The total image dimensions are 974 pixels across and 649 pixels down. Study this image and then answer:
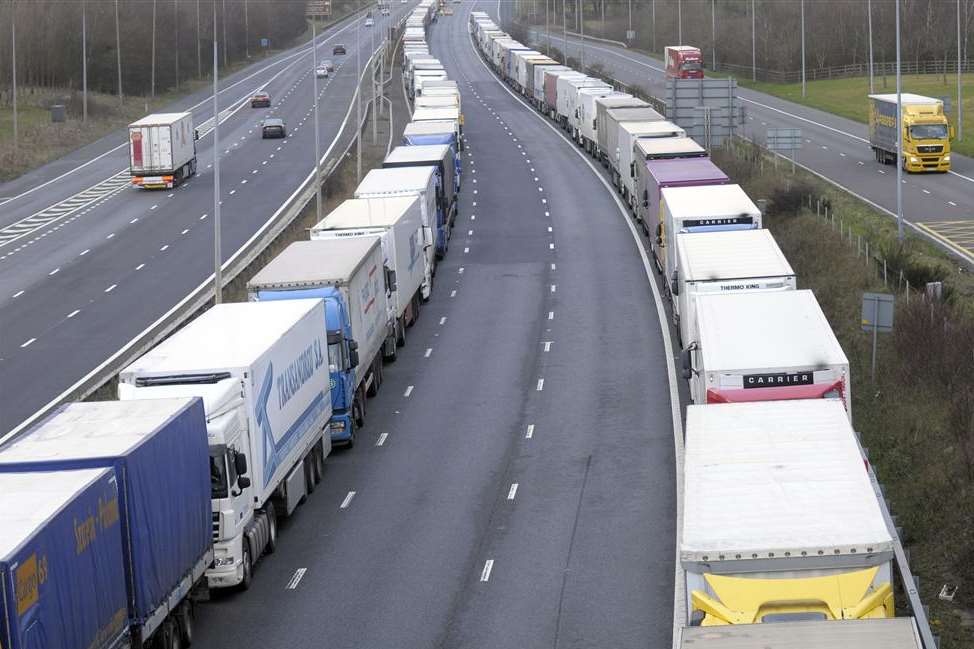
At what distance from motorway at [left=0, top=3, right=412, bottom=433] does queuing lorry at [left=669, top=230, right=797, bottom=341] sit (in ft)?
50.8

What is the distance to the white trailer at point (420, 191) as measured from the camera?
4956 cm

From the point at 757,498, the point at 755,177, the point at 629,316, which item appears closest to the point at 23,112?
the point at 755,177

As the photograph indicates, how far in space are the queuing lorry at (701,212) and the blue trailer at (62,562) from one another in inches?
951

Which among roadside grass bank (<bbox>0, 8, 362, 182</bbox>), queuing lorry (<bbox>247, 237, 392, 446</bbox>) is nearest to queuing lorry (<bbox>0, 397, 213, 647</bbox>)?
queuing lorry (<bbox>247, 237, 392, 446</bbox>)

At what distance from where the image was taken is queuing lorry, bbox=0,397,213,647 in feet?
61.6

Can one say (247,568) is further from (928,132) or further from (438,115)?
(438,115)

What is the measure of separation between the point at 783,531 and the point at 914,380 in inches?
652

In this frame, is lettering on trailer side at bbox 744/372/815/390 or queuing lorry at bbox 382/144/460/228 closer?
lettering on trailer side at bbox 744/372/815/390

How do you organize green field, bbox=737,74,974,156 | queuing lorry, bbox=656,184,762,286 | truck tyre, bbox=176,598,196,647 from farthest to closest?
green field, bbox=737,74,974,156 < queuing lorry, bbox=656,184,762,286 < truck tyre, bbox=176,598,196,647

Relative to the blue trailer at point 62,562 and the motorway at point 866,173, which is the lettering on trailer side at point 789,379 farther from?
the motorway at point 866,173

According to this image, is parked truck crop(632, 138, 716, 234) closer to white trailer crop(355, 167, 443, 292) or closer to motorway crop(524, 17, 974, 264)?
white trailer crop(355, 167, 443, 292)

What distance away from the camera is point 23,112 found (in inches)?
4173

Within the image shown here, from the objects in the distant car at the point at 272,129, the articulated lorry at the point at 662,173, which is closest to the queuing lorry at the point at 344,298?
the articulated lorry at the point at 662,173

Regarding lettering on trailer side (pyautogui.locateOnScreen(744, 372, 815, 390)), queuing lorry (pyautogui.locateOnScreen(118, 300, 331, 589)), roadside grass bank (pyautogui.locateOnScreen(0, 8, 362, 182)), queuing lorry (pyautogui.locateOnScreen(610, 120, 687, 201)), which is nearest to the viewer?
queuing lorry (pyautogui.locateOnScreen(118, 300, 331, 589))
